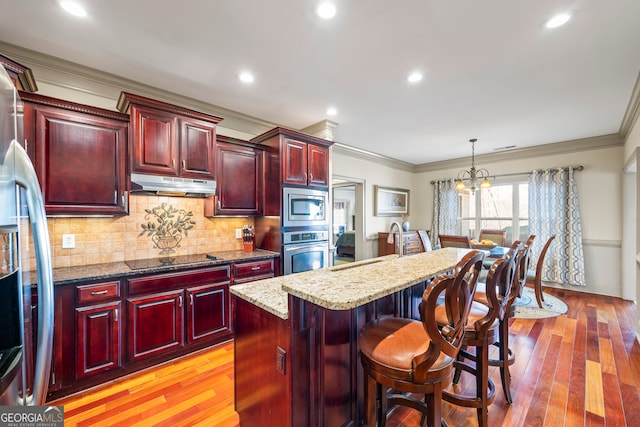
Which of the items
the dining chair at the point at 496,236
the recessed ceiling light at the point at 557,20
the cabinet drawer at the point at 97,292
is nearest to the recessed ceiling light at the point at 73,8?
the cabinet drawer at the point at 97,292

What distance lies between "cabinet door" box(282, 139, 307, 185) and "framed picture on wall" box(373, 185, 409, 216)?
9.18 feet

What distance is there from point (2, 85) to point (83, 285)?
5.47 ft

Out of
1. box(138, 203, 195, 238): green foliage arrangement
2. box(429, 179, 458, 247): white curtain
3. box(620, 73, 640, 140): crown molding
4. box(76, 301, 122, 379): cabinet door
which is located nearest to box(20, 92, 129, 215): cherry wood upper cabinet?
box(138, 203, 195, 238): green foliage arrangement

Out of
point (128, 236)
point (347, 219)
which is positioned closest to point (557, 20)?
point (128, 236)

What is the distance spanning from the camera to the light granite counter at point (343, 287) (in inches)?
41.1

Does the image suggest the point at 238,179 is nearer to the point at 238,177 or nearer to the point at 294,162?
the point at 238,177

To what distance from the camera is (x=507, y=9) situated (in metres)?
1.69

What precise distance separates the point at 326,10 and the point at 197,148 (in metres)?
1.77

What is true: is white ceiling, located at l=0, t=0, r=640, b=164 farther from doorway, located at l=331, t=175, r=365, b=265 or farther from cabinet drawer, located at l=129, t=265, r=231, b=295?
doorway, located at l=331, t=175, r=365, b=265

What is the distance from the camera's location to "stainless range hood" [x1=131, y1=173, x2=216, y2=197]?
2361 millimetres

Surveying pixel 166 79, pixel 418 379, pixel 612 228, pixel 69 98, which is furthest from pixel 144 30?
pixel 612 228

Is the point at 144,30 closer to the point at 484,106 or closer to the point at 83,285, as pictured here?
the point at 83,285

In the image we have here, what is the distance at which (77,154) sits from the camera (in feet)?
7.07

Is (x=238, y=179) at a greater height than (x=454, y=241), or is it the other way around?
(x=238, y=179)
